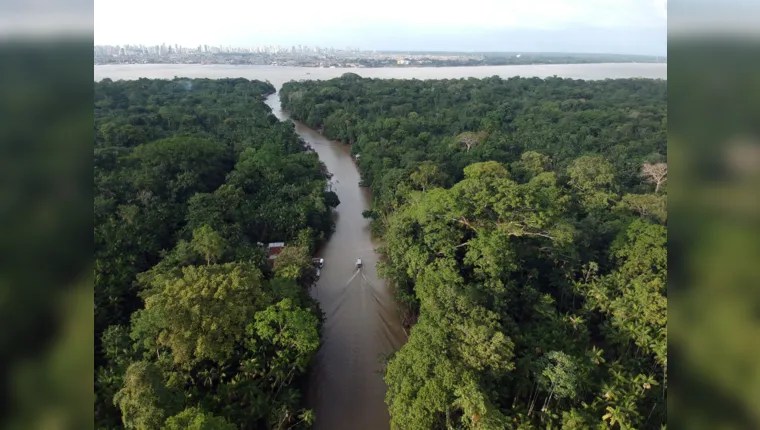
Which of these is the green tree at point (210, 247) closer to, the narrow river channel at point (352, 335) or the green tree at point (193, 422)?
the narrow river channel at point (352, 335)

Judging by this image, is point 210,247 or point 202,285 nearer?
point 202,285

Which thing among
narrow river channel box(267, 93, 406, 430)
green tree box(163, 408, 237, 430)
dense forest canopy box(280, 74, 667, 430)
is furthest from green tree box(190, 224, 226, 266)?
green tree box(163, 408, 237, 430)

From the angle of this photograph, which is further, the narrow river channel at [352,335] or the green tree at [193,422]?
the narrow river channel at [352,335]

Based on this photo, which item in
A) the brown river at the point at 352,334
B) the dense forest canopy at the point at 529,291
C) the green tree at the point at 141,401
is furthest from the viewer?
the brown river at the point at 352,334

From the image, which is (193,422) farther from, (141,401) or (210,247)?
(210,247)

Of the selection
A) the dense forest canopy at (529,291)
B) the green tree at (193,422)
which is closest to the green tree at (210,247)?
the dense forest canopy at (529,291)

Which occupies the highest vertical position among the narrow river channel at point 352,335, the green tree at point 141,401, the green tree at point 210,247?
the green tree at point 210,247

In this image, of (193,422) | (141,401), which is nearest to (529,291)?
(193,422)
